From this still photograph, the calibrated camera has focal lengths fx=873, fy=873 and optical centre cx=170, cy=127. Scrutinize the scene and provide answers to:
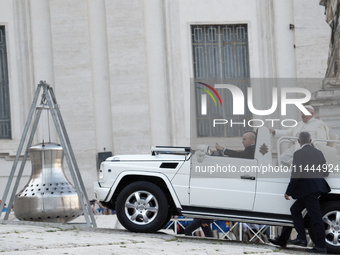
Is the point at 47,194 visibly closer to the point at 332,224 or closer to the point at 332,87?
the point at 332,224

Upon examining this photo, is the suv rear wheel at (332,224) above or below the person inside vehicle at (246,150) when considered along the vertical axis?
below

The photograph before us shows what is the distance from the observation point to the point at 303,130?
503 inches

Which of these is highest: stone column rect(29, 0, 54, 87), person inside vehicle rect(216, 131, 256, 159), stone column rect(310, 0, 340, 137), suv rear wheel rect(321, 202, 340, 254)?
stone column rect(29, 0, 54, 87)

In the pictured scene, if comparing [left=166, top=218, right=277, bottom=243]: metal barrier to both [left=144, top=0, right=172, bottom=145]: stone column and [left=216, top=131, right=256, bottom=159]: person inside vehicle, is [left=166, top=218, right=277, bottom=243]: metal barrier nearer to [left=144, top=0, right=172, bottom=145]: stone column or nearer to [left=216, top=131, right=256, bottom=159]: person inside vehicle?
[left=216, top=131, right=256, bottom=159]: person inside vehicle

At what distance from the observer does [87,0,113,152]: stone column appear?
27719mm

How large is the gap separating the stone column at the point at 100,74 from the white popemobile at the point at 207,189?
14.8m

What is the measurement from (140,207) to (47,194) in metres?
1.97

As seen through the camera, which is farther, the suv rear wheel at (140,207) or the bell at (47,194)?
the bell at (47,194)

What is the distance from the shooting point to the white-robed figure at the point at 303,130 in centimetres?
1245

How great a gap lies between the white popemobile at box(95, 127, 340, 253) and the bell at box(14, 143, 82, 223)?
4.04ft

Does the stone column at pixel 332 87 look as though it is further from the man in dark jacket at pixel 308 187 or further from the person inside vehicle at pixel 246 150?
the man in dark jacket at pixel 308 187

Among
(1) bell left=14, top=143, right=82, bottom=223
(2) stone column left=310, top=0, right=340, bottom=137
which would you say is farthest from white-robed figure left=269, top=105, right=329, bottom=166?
(1) bell left=14, top=143, right=82, bottom=223

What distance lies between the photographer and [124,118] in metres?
27.5

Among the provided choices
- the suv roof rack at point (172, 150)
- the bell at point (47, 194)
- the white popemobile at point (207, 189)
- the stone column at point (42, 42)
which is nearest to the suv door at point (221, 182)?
the white popemobile at point (207, 189)
